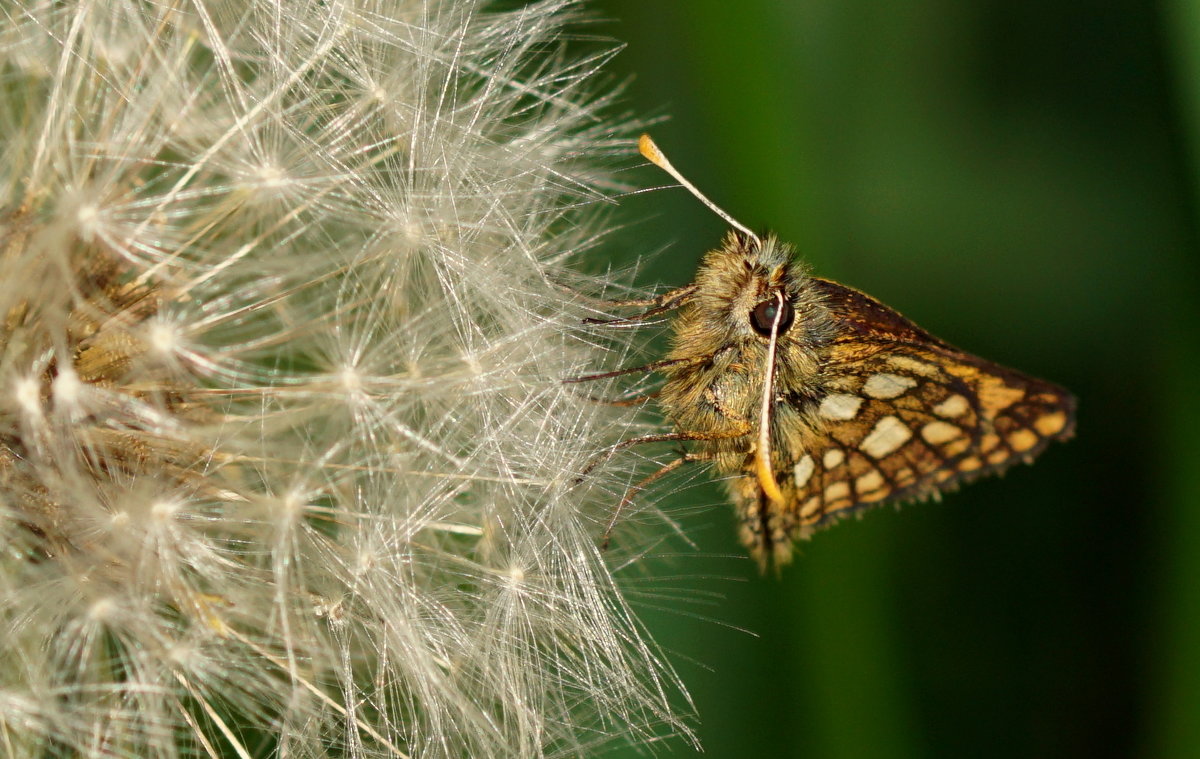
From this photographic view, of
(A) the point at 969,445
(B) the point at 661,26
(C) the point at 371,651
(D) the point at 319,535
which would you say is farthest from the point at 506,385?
(B) the point at 661,26

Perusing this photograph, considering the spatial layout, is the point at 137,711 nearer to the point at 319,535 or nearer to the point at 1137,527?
the point at 319,535

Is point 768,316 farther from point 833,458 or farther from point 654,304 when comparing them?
point 833,458

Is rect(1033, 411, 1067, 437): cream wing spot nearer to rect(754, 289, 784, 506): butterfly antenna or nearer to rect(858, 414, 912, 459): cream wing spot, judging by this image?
rect(858, 414, 912, 459): cream wing spot

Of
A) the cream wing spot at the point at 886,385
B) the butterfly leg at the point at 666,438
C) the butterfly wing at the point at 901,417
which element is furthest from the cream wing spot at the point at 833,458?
the butterfly leg at the point at 666,438

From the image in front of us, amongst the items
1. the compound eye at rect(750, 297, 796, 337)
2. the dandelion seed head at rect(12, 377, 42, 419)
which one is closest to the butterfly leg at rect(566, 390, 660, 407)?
the compound eye at rect(750, 297, 796, 337)

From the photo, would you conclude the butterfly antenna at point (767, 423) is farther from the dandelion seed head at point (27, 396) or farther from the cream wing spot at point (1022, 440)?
the dandelion seed head at point (27, 396)

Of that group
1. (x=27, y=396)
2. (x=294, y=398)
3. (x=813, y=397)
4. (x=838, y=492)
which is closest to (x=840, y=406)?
(x=813, y=397)
